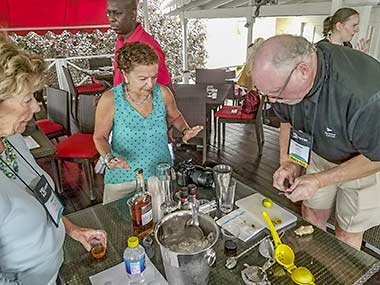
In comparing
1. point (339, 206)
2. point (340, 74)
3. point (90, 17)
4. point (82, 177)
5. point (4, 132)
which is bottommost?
point (82, 177)

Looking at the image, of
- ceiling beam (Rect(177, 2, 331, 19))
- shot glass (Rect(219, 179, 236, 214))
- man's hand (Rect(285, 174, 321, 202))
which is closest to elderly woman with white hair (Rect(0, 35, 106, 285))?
shot glass (Rect(219, 179, 236, 214))

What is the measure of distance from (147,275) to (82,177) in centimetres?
274

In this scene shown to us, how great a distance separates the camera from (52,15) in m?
6.21

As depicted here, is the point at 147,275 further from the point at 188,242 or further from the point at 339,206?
the point at 339,206

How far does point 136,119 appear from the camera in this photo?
1687mm

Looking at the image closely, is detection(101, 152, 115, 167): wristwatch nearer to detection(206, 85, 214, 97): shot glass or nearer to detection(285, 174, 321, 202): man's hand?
detection(285, 174, 321, 202): man's hand

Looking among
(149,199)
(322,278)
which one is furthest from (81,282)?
(322,278)

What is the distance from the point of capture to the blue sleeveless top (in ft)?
5.51

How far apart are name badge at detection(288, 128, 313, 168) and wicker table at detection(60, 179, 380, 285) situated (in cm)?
35

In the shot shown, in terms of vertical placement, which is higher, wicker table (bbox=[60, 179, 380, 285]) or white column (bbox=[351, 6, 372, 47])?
white column (bbox=[351, 6, 372, 47])

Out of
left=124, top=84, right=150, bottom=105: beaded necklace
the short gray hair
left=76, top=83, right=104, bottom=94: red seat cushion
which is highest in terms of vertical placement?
the short gray hair

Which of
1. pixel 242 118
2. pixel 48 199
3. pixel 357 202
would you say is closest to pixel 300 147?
pixel 357 202

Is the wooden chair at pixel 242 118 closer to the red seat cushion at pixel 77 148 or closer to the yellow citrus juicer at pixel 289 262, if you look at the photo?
the red seat cushion at pixel 77 148

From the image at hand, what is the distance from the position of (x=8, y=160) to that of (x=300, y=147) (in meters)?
1.29
